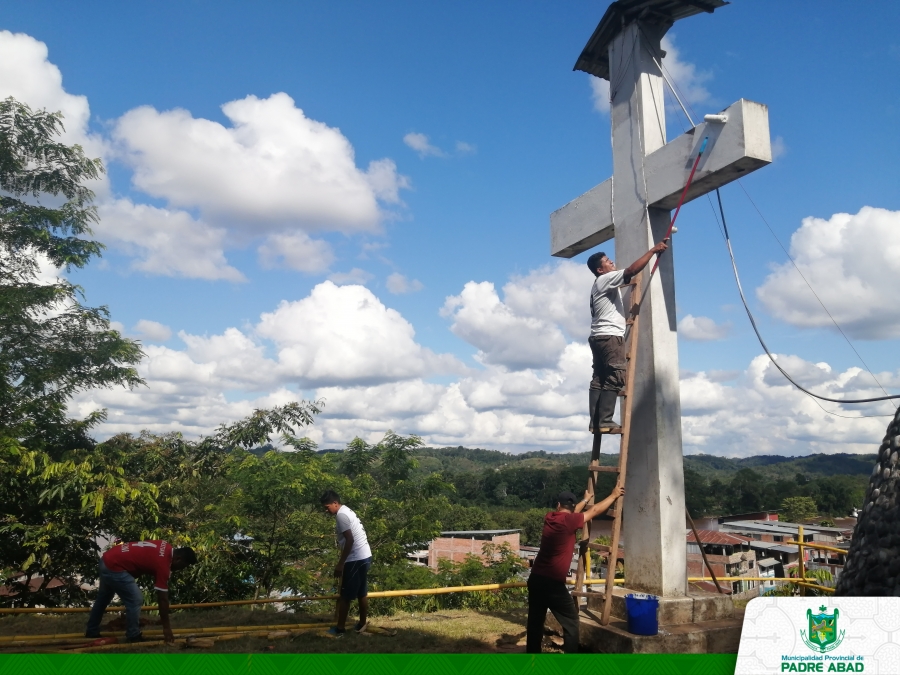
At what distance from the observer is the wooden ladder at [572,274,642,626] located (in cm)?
455

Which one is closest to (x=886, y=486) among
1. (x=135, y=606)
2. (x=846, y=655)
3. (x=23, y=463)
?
(x=846, y=655)

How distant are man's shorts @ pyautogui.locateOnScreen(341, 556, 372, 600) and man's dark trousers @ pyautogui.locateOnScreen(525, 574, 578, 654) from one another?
6.20 feet

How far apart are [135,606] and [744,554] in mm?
28013

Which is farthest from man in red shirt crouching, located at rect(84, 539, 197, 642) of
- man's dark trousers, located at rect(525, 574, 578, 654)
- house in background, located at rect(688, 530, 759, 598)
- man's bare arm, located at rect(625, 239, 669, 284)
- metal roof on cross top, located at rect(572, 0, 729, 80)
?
house in background, located at rect(688, 530, 759, 598)

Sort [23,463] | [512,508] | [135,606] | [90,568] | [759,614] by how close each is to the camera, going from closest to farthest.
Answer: [759,614] < [135,606] < [23,463] < [90,568] < [512,508]

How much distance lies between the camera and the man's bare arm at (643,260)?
16.5 ft

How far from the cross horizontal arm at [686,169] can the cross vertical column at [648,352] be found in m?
0.14

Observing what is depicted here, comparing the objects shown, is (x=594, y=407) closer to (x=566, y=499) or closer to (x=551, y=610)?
(x=566, y=499)

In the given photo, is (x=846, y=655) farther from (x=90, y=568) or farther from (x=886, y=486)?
(x=90, y=568)

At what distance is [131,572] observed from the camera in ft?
18.0

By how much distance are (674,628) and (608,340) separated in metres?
2.14

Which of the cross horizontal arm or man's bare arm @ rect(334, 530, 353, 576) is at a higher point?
the cross horizontal arm

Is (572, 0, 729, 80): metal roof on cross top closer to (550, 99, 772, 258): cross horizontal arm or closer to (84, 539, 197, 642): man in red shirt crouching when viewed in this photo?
(550, 99, 772, 258): cross horizontal arm

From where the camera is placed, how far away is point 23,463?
8633 millimetres
